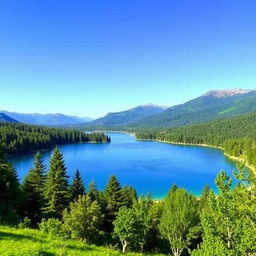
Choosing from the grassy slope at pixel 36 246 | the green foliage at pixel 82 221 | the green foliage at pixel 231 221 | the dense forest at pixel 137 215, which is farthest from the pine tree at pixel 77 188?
the green foliage at pixel 231 221

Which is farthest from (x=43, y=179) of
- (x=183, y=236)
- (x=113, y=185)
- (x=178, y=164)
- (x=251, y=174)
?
(x=178, y=164)

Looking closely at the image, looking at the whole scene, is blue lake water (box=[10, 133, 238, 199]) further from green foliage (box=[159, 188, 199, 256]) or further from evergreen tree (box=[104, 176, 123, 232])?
green foliage (box=[159, 188, 199, 256])

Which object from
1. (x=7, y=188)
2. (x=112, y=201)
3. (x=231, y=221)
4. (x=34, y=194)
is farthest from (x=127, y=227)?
(x=34, y=194)

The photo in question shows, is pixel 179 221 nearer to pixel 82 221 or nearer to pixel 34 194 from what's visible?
pixel 82 221

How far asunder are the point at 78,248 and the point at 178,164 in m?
154

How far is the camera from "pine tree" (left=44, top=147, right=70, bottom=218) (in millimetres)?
45562

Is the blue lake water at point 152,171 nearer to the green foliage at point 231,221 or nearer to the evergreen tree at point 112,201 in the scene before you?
the evergreen tree at point 112,201

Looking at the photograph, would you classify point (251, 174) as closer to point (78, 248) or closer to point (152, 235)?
point (78, 248)

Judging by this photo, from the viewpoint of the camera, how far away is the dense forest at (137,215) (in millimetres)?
17031

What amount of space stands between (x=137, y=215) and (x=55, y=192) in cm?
1731

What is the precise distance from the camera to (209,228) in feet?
59.0

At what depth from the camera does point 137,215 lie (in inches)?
1353

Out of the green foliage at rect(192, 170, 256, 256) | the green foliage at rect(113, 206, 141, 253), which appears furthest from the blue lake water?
the green foliage at rect(192, 170, 256, 256)

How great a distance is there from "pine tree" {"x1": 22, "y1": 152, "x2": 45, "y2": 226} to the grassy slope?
31034 mm
